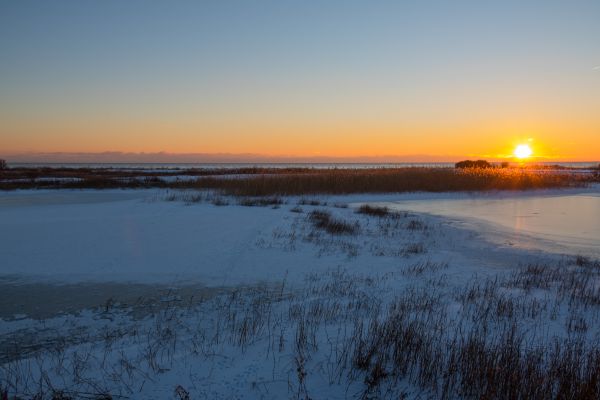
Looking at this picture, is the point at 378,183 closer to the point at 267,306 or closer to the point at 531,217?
the point at 531,217

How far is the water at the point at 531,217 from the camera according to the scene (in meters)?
12.6

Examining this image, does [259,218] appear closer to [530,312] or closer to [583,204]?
[530,312]

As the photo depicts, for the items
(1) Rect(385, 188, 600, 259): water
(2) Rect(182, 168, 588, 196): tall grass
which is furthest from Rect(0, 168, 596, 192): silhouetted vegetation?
(1) Rect(385, 188, 600, 259): water

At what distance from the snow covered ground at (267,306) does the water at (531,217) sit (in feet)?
1.42

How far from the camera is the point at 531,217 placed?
17922mm

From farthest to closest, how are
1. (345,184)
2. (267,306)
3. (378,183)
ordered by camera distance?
(378,183) → (345,184) → (267,306)

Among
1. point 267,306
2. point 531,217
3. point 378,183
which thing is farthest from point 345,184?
point 267,306

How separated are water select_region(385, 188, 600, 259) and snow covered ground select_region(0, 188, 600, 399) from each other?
1.42ft

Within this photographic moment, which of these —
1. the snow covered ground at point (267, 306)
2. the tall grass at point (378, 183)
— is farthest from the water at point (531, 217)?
the tall grass at point (378, 183)

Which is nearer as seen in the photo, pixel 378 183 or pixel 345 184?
pixel 345 184

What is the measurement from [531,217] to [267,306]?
619 inches

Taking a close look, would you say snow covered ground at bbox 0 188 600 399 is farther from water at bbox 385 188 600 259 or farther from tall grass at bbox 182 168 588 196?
tall grass at bbox 182 168 588 196

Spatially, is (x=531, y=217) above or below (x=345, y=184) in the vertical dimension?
below

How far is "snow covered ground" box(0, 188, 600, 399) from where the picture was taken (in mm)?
4043
